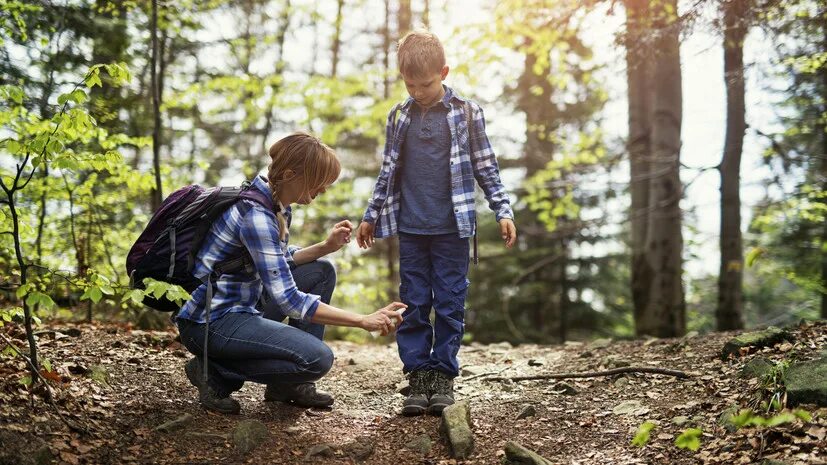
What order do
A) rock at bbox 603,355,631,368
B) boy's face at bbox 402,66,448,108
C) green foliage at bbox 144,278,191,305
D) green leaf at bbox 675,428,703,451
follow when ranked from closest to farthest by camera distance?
green leaf at bbox 675,428,703,451, green foliage at bbox 144,278,191,305, boy's face at bbox 402,66,448,108, rock at bbox 603,355,631,368

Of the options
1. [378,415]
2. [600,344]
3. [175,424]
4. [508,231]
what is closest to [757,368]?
[508,231]

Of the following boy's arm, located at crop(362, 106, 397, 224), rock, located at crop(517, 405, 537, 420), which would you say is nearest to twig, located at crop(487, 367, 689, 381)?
rock, located at crop(517, 405, 537, 420)

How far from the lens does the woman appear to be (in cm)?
297

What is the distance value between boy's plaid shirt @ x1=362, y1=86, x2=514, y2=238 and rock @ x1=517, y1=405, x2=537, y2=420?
109 centimetres

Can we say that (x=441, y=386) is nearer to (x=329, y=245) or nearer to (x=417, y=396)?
(x=417, y=396)

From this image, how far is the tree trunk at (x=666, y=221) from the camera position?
22.6 ft

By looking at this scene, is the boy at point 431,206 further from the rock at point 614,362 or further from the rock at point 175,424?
the rock at point 614,362

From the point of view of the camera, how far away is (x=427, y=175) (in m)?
3.73

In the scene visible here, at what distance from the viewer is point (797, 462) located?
2.42 m

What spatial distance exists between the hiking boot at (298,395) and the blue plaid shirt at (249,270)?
548 mm

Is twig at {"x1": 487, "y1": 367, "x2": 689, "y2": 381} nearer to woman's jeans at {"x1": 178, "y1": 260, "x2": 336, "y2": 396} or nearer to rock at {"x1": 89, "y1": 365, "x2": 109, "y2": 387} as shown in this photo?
woman's jeans at {"x1": 178, "y1": 260, "x2": 336, "y2": 396}

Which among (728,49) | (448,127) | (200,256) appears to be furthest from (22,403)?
(728,49)

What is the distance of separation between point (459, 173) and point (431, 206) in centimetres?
26

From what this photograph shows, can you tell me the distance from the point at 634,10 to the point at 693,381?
3512 mm
